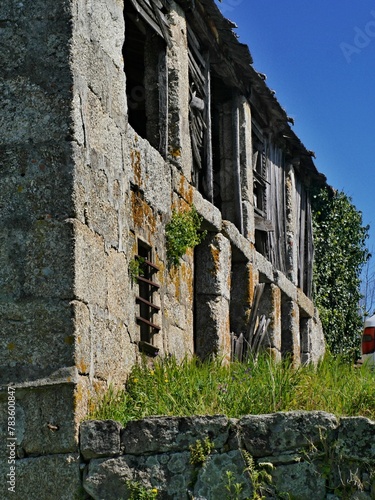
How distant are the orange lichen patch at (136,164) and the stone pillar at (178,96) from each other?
123 centimetres

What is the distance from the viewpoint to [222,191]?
39.1ft

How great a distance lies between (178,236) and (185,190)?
2.32 ft

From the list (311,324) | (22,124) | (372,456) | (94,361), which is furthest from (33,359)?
(311,324)

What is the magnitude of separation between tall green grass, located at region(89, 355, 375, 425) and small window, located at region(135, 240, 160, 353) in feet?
2.47

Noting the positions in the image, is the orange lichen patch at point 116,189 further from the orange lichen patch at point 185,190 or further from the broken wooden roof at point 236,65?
the broken wooden roof at point 236,65

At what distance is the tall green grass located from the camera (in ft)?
20.6

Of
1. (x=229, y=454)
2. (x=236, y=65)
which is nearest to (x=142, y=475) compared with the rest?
(x=229, y=454)

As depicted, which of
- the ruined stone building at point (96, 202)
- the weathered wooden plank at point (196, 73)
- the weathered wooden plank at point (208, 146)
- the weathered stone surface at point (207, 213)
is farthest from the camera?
the weathered wooden plank at point (208, 146)

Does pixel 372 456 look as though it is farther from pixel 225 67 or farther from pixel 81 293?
pixel 225 67

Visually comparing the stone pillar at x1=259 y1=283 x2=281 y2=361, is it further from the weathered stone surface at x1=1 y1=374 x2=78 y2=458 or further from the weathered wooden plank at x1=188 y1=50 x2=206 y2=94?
the weathered stone surface at x1=1 y1=374 x2=78 y2=458

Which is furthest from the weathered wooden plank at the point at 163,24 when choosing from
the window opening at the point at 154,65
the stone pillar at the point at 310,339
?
the stone pillar at the point at 310,339

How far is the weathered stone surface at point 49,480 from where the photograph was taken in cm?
591

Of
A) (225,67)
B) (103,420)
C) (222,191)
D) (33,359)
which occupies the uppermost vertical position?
(225,67)

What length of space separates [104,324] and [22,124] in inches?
54.1
